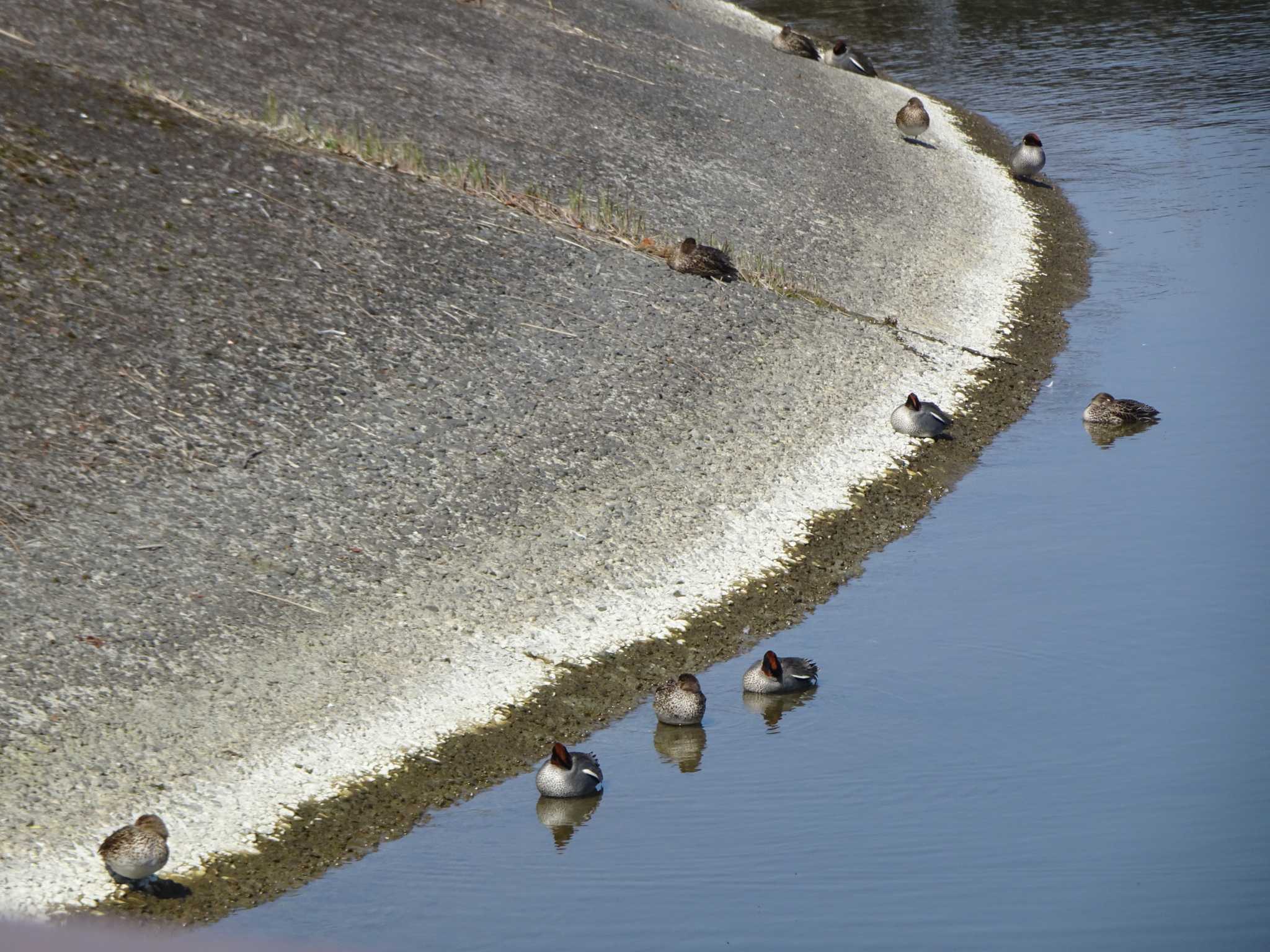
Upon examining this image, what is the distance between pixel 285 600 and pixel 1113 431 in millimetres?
13291

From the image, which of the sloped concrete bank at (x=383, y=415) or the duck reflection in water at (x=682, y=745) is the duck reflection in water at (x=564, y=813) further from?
the duck reflection in water at (x=682, y=745)

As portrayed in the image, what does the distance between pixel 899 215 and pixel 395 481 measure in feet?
56.2

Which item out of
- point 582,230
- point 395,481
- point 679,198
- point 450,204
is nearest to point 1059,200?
point 679,198

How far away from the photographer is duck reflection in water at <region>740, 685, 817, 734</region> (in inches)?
606

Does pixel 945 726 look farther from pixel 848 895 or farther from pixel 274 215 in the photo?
pixel 274 215

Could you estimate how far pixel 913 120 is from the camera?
1492 inches

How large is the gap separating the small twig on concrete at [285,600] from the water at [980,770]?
131 inches

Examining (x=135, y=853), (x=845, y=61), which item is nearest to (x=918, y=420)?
(x=135, y=853)

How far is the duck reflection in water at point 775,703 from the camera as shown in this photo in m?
15.4

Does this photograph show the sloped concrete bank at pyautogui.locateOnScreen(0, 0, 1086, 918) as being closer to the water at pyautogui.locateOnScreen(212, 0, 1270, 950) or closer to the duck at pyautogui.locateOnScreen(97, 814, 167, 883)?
the duck at pyautogui.locateOnScreen(97, 814, 167, 883)

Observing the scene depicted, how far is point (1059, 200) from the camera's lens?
35.7 meters

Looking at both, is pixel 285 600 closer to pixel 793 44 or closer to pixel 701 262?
pixel 701 262

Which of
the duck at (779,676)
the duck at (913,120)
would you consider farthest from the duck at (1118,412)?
the duck at (913,120)

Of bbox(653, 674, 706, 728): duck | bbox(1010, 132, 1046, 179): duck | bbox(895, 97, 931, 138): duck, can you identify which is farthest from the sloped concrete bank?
bbox(895, 97, 931, 138): duck
